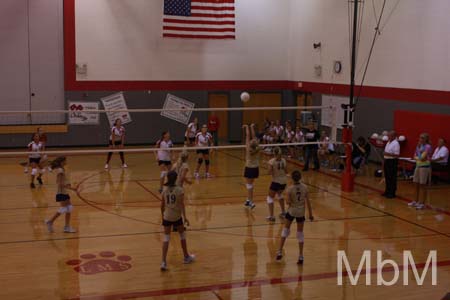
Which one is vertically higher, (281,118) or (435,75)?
(435,75)

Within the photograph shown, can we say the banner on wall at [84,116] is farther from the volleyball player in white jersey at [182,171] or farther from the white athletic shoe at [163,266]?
the white athletic shoe at [163,266]

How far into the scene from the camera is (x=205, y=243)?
12.4m

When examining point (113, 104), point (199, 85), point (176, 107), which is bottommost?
point (176, 107)

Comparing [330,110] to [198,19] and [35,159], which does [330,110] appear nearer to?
[198,19]

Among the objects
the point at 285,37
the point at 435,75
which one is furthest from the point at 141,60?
the point at 435,75

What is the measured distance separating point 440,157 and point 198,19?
13688mm

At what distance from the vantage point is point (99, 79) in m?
26.2

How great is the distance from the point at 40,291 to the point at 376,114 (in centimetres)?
1613

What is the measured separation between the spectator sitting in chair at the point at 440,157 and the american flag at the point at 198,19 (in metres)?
13.0

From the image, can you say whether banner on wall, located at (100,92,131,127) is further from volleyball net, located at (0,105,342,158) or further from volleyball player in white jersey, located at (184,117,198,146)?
volleyball player in white jersey, located at (184,117,198,146)

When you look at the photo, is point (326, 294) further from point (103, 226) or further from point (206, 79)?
point (206, 79)

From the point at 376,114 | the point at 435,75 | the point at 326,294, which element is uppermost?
the point at 435,75

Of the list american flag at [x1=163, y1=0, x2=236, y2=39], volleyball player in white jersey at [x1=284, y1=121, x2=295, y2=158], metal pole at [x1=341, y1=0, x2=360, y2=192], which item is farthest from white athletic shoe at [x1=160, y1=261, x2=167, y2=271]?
american flag at [x1=163, y1=0, x2=236, y2=39]

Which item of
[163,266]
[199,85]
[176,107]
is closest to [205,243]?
[163,266]
